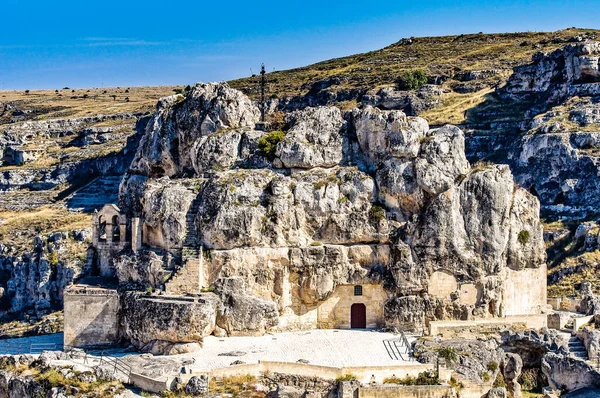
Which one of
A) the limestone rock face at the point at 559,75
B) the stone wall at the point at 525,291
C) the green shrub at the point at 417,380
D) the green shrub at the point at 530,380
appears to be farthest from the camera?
the limestone rock face at the point at 559,75

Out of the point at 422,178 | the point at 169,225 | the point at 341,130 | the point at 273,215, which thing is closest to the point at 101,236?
the point at 169,225

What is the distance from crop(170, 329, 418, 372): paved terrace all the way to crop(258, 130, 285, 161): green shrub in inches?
379

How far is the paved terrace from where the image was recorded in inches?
1549

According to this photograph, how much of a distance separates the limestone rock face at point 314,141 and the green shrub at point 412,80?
48.9m


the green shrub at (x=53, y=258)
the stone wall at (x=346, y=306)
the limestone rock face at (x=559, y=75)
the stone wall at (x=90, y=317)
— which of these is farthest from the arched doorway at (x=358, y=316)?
the limestone rock face at (x=559, y=75)

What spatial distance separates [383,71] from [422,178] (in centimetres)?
6532

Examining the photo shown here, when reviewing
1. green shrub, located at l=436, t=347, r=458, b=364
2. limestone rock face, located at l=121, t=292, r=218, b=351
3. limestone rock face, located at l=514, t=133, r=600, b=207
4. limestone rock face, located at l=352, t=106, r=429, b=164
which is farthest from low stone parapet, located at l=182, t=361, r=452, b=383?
limestone rock face, located at l=514, t=133, r=600, b=207

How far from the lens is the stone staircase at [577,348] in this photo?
145 ft

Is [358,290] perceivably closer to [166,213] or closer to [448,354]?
[448,354]

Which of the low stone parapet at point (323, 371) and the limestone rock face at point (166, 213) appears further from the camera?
the limestone rock face at point (166, 213)

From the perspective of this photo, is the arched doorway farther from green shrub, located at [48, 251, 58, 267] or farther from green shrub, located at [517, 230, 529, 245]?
green shrub, located at [48, 251, 58, 267]

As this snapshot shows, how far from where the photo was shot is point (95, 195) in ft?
305

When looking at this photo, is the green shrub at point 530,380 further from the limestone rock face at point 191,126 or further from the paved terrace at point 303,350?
the limestone rock face at point 191,126

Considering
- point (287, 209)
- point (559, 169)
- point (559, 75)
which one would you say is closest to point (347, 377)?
point (287, 209)
